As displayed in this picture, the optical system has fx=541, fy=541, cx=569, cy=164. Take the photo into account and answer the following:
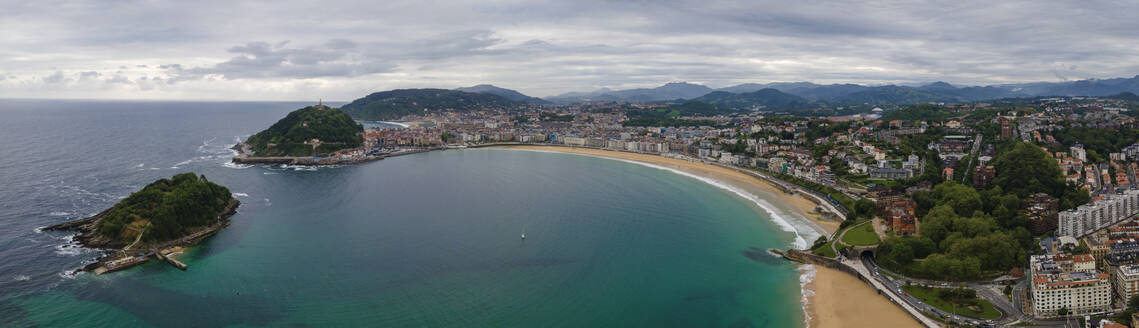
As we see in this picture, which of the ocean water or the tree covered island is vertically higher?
the tree covered island

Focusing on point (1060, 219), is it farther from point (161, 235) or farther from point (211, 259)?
point (161, 235)

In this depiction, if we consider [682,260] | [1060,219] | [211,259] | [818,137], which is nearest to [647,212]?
[682,260]

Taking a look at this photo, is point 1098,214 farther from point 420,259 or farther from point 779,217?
point 420,259

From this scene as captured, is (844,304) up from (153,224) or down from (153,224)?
down

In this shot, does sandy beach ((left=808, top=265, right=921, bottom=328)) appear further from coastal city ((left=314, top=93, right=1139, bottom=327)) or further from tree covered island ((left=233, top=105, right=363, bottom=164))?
tree covered island ((left=233, top=105, right=363, bottom=164))

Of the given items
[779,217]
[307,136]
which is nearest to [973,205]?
[779,217]

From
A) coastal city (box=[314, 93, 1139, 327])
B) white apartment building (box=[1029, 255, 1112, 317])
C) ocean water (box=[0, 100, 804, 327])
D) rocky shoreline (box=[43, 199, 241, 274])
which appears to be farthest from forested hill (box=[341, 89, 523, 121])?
white apartment building (box=[1029, 255, 1112, 317])
